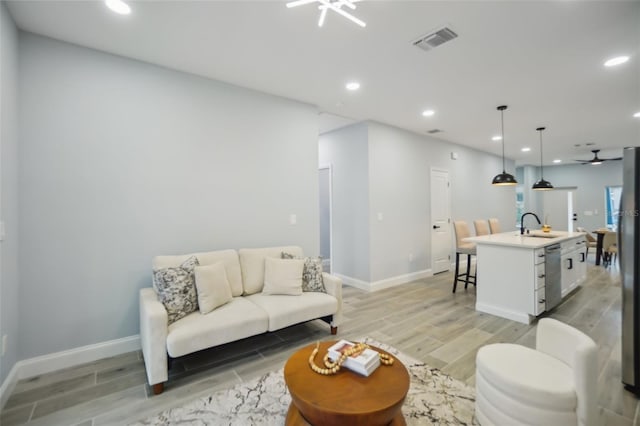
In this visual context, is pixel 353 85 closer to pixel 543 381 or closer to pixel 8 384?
pixel 543 381

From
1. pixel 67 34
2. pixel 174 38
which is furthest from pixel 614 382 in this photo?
pixel 67 34

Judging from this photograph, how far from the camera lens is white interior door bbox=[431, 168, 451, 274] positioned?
5961 millimetres

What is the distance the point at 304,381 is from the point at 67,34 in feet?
10.9

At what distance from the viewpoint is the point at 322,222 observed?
268 inches

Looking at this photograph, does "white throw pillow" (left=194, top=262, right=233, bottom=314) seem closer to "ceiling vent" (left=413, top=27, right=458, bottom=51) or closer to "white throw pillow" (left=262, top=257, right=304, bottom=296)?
"white throw pillow" (left=262, top=257, right=304, bottom=296)

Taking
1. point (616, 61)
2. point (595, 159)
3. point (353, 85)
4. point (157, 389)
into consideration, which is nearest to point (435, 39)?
point (353, 85)

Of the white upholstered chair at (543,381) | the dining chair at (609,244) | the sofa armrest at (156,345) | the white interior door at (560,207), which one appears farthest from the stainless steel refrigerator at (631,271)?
the white interior door at (560,207)

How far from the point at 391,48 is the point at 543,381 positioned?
279 cm

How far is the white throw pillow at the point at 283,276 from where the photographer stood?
3.11 m

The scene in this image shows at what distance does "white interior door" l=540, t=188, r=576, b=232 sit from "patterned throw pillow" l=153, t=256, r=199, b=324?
37.5 feet

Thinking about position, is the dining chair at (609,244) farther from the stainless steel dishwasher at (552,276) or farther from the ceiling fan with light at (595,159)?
the stainless steel dishwasher at (552,276)

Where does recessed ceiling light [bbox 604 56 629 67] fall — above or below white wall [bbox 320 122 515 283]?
above

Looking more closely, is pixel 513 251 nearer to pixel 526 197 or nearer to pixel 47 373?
pixel 47 373

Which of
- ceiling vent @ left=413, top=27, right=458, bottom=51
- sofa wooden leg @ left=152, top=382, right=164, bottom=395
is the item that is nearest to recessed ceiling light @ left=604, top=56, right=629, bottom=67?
ceiling vent @ left=413, top=27, right=458, bottom=51
